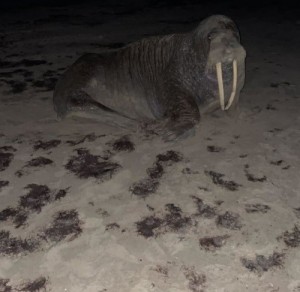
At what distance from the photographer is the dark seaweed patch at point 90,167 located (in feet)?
11.3

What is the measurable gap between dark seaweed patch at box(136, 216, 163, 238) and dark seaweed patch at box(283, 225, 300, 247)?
0.76 meters

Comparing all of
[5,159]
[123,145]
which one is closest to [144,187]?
[123,145]

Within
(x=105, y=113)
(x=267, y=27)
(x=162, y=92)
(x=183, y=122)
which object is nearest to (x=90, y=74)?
(x=105, y=113)

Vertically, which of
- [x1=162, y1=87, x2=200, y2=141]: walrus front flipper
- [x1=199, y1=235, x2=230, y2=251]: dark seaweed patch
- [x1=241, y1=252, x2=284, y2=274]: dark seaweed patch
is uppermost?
[x1=162, y1=87, x2=200, y2=141]: walrus front flipper

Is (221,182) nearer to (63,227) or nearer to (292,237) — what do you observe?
(292,237)

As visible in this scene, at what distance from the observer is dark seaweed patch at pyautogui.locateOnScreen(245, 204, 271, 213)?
302 centimetres

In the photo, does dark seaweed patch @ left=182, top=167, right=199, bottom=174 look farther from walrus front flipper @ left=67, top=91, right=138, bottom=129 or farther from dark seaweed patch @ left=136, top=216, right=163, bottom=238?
walrus front flipper @ left=67, top=91, right=138, bottom=129

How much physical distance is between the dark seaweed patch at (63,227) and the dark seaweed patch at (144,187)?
462 millimetres

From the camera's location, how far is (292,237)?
2781mm

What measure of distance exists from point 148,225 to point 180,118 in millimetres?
1167

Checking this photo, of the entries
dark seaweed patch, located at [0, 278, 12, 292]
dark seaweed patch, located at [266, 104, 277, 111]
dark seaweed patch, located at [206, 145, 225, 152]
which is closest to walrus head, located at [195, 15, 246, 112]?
dark seaweed patch, located at [206, 145, 225, 152]

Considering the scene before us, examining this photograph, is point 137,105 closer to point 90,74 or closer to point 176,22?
point 90,74

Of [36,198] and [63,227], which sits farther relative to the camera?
[36,198]

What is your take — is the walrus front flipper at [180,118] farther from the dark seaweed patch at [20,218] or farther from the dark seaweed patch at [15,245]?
the dark seaweed patch at [15,245]
